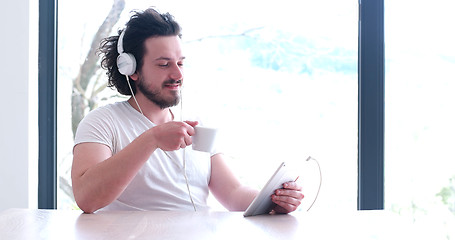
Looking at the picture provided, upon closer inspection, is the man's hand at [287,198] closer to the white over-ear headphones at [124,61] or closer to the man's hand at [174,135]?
the man's hand at [174,135]

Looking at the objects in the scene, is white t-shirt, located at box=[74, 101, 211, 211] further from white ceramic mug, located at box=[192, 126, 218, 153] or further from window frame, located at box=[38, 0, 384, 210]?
window frame, located at box=[38, 0, 384, 210]

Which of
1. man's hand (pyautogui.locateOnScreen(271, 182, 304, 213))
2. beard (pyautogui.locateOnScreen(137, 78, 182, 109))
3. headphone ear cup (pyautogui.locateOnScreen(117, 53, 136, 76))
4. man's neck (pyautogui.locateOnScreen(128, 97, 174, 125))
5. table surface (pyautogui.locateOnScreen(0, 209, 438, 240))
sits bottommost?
table surface (pyautogui.locateOnScreen(0, 209, 438, 240))

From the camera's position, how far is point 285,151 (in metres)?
2.50

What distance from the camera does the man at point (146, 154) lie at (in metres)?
1.58

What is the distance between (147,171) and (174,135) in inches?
13.8

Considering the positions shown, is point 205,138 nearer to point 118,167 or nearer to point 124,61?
point 118,167

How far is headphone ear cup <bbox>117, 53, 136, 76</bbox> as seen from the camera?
73.7 inches

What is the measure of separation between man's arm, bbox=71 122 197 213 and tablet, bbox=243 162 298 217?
248 mm

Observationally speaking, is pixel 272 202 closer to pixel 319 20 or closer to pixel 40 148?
pixel 319 20
